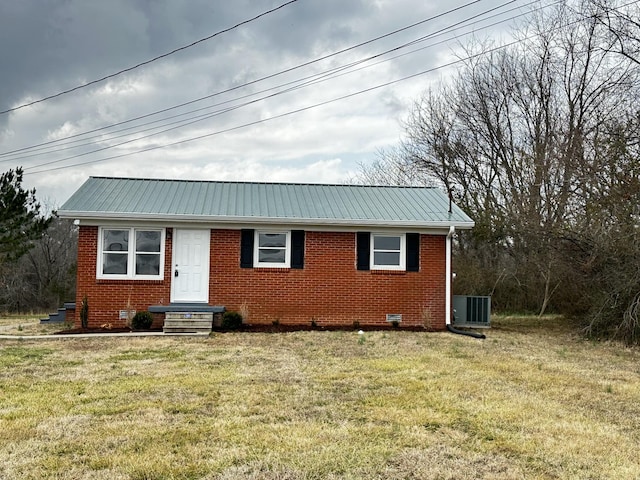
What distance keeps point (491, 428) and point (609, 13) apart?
12.9 metres

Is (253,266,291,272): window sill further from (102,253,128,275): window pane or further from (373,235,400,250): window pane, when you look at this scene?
(102,253,128,275): window pane

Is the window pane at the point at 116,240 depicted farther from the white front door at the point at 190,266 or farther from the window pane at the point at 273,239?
the window pane at the point at 273,239

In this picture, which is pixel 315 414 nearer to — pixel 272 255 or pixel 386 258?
pixel 272 255

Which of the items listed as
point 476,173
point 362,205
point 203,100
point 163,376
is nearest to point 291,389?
point 163,376

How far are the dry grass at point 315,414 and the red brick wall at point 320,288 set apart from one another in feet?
10.8

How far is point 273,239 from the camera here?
43.2ft

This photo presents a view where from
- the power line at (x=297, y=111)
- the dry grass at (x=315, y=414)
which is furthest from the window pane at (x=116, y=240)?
the power line at (x=297, y=111)

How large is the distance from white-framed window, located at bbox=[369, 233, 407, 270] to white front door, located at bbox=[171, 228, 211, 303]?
391 centimetres

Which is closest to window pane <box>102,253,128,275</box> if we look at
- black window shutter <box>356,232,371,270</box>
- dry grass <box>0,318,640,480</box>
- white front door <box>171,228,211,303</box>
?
white front door <box>171,228,211,303</box>

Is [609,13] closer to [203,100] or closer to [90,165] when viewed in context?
[203,100]

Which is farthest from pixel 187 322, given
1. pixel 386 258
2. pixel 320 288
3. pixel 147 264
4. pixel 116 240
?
pixel 386 258

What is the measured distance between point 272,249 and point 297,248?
59 cm

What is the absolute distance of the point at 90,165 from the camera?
2441cm

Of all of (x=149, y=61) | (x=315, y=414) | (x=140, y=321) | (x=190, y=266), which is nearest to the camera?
(x=315, y=414)
